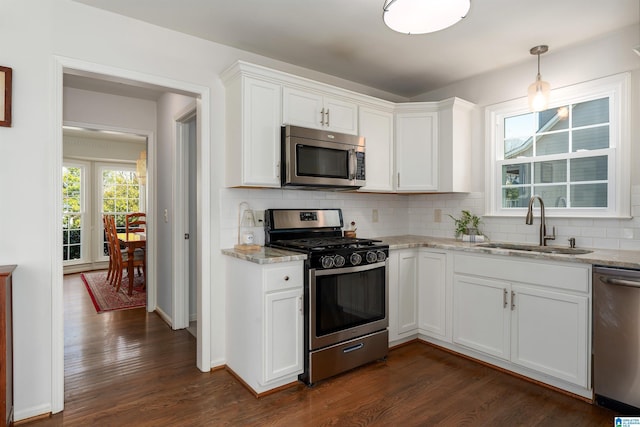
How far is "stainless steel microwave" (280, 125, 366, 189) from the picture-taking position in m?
2.69

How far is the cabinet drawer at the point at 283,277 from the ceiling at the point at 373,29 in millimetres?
1658

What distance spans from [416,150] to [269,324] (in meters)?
2.14

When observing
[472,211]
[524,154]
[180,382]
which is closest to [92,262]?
[180,382]

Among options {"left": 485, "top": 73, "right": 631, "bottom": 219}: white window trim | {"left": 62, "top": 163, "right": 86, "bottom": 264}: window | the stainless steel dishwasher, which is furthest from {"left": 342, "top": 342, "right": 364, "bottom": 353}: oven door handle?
{"left": 62, "top": 163, "right": 86, "bottom": 264}: window

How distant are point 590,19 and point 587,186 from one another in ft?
3.90

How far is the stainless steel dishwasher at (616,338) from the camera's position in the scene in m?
2.06

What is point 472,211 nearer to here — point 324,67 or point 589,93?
point 589,93

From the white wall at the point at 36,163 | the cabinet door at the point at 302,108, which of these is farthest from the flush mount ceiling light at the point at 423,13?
the white wall at the point at 36,163

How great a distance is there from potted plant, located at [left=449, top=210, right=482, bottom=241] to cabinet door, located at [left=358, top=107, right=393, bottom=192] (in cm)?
76

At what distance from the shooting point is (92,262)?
6852 millimetres

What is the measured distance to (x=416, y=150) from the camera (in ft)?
11.4

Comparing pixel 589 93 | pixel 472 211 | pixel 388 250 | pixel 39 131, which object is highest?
pixel 589 93

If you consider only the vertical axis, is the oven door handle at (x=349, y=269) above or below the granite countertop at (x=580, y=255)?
below

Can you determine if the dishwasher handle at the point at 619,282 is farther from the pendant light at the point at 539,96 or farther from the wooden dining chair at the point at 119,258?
the wooden dining chair at the point at 119,258
